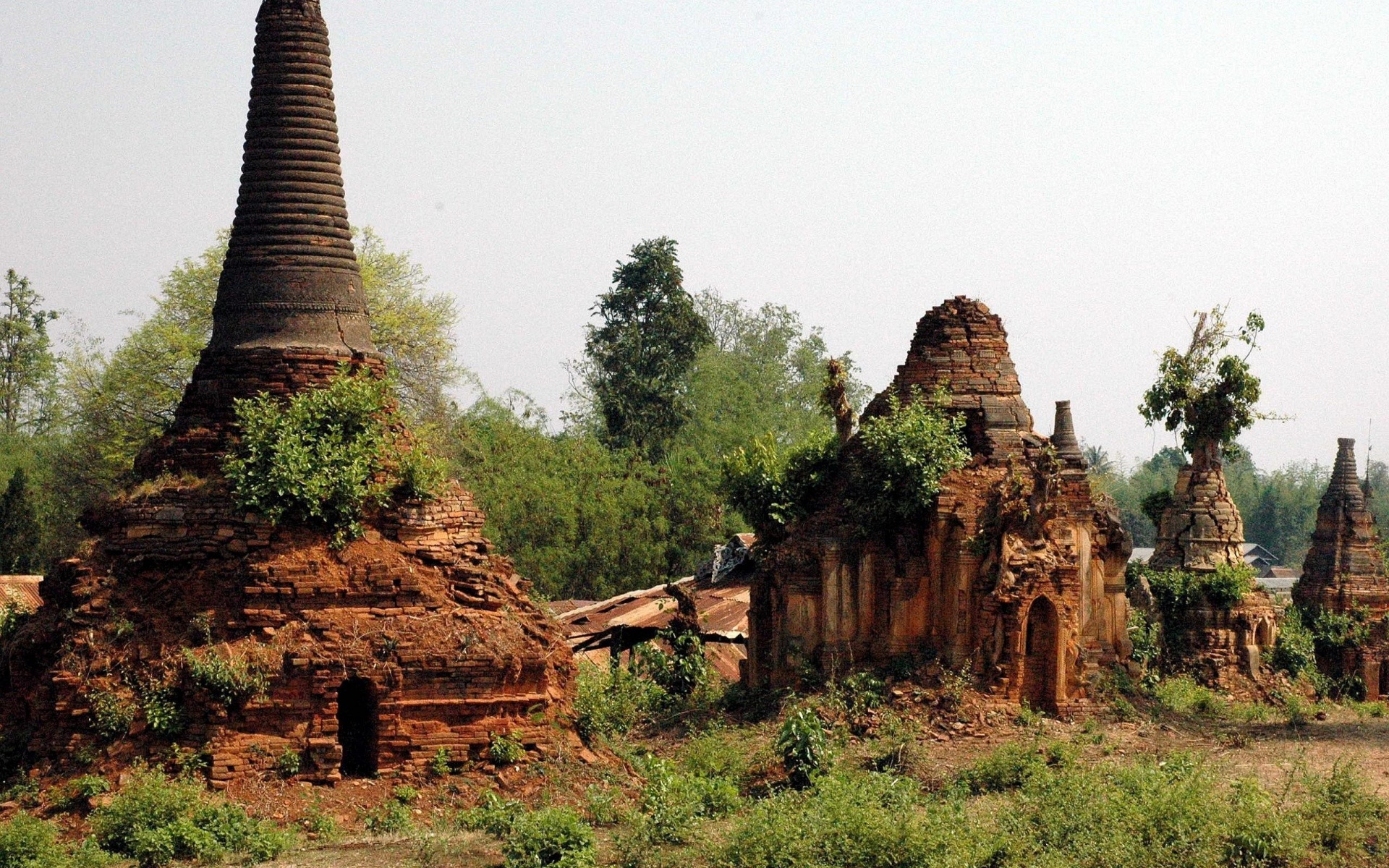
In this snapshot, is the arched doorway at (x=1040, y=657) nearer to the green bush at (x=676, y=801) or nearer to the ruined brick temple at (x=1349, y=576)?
the green bush at (x=676, y=801)

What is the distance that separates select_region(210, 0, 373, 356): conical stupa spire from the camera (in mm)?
18391

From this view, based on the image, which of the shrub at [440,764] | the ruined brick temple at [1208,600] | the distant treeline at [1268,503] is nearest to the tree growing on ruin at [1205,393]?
the ruined brick temple at [1208,600]

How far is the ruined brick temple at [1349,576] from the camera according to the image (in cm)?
3206

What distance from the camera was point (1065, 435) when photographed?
2709 centimetres

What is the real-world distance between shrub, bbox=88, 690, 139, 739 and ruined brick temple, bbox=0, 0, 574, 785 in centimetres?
2

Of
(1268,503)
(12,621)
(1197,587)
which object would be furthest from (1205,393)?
(1268,503)

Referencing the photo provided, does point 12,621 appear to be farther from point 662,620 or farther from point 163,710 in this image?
point 662,620

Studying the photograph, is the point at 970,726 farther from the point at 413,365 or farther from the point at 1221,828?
the point at 413,365

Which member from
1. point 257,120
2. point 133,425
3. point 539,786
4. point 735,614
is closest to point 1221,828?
point 539,786

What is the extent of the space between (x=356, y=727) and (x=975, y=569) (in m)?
8.87

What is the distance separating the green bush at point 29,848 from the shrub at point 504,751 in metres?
3.93

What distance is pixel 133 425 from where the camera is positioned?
1411 inches

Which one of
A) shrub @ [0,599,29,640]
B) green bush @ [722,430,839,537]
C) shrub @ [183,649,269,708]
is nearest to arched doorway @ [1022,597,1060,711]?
green bush @ [722,430,839,537]

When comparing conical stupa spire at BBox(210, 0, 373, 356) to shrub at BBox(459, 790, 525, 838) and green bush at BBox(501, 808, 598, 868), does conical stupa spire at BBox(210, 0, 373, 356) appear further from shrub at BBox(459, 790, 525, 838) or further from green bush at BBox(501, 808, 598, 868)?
green bush at BBox(501, 808, 598, 868)
